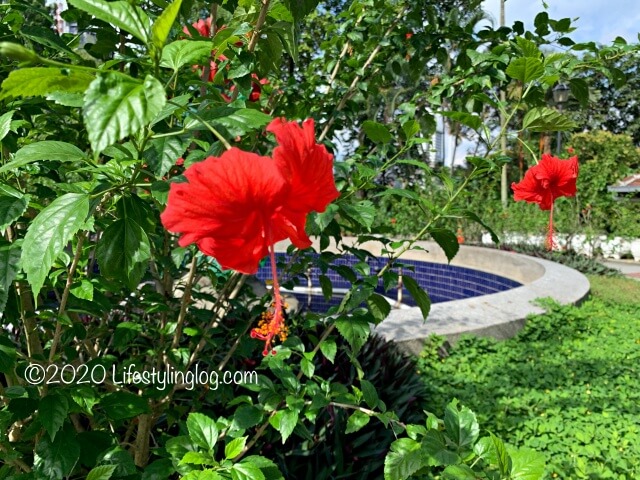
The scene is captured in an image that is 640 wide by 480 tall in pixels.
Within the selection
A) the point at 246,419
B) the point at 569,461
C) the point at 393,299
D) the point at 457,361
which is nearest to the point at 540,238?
the point at 393,299

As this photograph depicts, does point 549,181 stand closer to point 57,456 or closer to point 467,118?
point 467,118

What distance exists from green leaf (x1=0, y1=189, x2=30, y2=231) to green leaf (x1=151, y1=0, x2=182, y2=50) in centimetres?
35

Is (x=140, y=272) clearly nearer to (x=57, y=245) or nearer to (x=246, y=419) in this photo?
(x=57, y=245)

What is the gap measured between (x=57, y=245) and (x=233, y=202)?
0.25m

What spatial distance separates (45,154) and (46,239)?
5.1 inches

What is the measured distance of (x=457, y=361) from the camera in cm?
300

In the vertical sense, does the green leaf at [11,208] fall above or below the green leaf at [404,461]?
above

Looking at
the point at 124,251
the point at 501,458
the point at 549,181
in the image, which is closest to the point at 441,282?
the point at 549,181

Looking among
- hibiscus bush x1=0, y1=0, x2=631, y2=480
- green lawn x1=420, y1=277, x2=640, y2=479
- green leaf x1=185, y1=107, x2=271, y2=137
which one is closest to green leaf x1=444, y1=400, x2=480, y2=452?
hibiscus bush x1=0, y1=0, x2=631, y2=480

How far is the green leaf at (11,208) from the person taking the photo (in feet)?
2.37

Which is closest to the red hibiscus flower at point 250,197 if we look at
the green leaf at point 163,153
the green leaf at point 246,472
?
the green leaf at point 163,153

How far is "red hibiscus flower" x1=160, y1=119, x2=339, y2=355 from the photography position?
0.51 m

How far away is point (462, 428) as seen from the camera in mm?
904

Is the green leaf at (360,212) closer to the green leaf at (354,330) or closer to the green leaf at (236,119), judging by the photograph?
the green leaf at (354,330)
